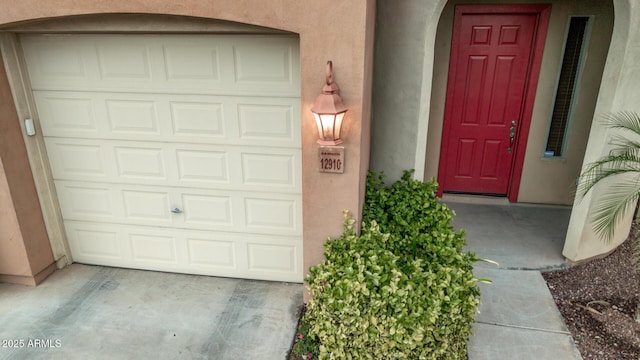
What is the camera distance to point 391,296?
275 cm

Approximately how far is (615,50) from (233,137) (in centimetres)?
363

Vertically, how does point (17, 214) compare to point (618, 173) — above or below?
below

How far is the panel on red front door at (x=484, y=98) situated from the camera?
16.2 ft

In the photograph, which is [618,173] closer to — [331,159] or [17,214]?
[331,159]

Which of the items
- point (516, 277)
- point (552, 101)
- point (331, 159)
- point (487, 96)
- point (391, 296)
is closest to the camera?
point (391, 296)

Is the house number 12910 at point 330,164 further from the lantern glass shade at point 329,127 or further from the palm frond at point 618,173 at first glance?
the palm frond at point 618,173

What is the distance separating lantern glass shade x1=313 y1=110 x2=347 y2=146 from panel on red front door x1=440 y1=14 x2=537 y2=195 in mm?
2802

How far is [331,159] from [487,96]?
3100 millimetres

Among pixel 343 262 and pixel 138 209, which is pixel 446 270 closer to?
pixel 343 262

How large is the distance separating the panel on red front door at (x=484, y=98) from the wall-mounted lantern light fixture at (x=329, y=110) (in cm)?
Answer: 281

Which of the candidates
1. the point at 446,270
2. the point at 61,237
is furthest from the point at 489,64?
the point at 61,237

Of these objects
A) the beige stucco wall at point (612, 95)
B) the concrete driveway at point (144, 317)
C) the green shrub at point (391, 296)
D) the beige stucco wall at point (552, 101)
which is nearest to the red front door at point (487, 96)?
the beige stucco wall at point (552, 101)

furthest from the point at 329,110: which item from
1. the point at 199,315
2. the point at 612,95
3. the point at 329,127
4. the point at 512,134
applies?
the point at 512,134

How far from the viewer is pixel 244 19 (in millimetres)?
2951
